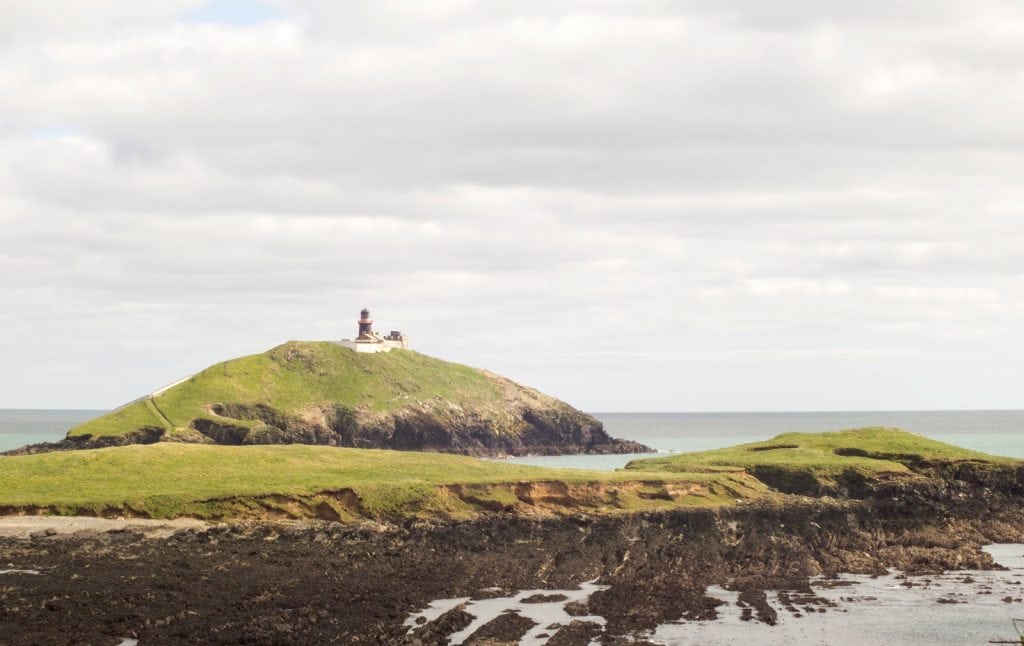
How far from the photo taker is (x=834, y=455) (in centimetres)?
10669

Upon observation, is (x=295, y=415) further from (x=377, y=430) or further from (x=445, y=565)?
(x=445, y=565)

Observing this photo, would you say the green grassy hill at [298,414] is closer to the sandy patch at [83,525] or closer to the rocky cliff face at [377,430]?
the rocky cliff face at [377,430]

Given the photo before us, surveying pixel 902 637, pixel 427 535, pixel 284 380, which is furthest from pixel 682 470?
pixel 284 380

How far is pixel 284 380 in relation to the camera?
620 ft

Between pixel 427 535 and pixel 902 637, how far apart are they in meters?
31.9

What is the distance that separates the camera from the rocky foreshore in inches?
1911

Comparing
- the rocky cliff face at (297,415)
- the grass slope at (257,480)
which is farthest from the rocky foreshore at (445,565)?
the rocky cliff face at (297,415)

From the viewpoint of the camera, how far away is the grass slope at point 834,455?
99.8 m

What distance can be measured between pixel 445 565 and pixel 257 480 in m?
23.9

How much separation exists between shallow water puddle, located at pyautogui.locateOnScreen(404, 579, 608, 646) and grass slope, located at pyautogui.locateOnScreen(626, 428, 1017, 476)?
4296 cm

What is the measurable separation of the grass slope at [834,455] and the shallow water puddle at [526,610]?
141ft

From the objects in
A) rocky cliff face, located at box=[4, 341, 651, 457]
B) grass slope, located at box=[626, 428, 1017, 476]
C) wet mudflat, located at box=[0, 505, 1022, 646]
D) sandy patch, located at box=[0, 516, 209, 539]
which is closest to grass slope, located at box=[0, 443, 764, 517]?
sandy patch, located at box=[0, 516, 209, 539]

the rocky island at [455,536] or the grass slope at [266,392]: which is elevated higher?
the grass slope at [266,392]

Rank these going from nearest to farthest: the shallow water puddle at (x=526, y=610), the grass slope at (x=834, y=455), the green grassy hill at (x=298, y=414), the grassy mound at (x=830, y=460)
A: the shallow water puddle at (x=526, y=610)
the grassy mound at (x=830, y=460)
the grass slope at (x=834, y=455)
the green grassy hill at (x=298, y=414)
